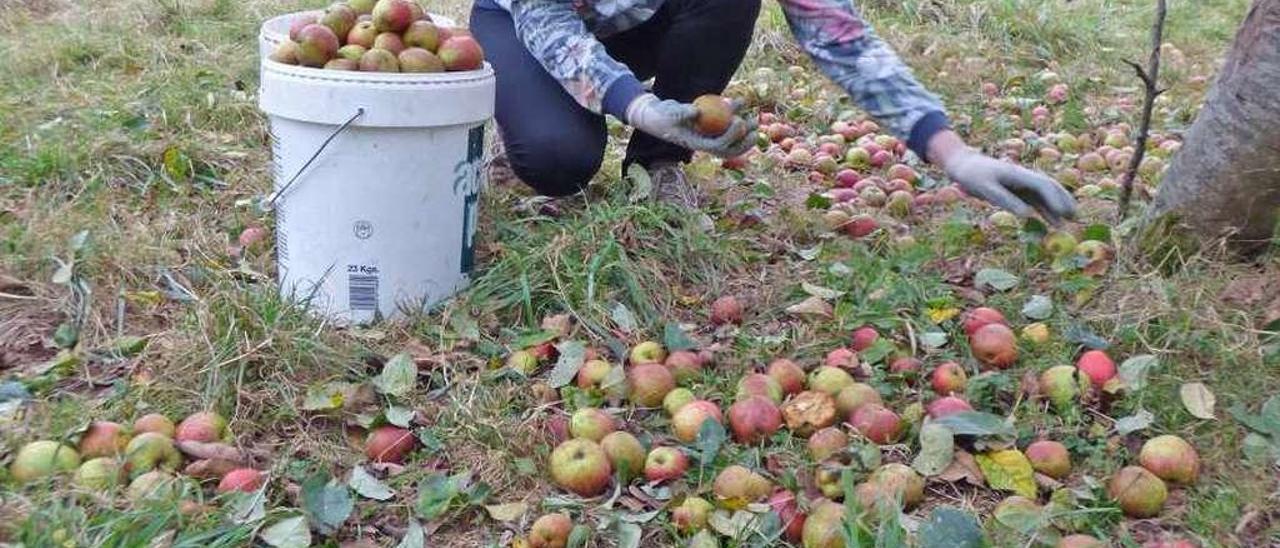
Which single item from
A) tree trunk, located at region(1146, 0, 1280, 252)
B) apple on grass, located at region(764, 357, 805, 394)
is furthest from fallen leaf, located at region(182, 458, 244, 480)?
tree trunk, located at region(1146, 0, 1280, 252)

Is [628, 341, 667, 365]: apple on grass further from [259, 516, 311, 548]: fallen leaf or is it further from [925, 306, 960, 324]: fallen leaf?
[259, 516, 311, 548]: fallen leaf

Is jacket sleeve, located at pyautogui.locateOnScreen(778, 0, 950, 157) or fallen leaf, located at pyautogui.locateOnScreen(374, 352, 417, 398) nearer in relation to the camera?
fallen leaf, located at pyautogui.locateOnScreen(374, 352, 417, 398)

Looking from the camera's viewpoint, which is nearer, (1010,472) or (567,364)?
(1010,472)

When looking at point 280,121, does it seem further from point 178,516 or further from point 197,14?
point 197,14

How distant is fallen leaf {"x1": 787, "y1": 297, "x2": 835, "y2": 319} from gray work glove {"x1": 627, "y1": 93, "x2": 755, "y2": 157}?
0.37 metres

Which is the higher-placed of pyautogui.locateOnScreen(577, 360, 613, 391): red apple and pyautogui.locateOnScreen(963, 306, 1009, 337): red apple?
pyautogui.locateOnScreen(963, 306, 1009, 337): red apple

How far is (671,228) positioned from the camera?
9.37 feet

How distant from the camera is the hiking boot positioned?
3.17 m

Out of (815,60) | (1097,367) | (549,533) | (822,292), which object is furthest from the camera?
(815,60)

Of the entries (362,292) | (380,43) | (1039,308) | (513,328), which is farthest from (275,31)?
(1039,308)

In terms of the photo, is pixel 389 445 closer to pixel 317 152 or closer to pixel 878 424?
pixel 317 152

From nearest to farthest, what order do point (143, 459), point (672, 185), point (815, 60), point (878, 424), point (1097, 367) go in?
point (143, 459), point (878, 424), point (1097, 367), point (815, 60), point (672, 185)

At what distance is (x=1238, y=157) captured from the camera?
2.65 meters

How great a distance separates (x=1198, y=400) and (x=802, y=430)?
70cm
